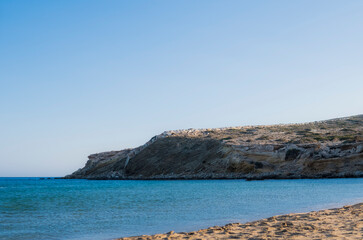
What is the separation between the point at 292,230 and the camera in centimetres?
1178

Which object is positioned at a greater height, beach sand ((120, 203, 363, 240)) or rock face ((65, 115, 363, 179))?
rock face ((65, 115, 363, 179))

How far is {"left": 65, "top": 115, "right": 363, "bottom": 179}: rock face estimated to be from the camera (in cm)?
5475

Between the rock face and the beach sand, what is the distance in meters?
40.1

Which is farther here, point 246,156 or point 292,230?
point 246,156

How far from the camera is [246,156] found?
212ft

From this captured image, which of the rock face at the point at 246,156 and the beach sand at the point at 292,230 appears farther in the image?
the rock face at the point at 246,156

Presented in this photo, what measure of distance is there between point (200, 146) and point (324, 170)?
28351 millimetres

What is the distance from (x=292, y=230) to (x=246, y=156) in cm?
5359

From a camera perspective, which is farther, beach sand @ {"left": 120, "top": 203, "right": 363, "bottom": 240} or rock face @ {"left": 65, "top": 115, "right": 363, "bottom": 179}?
rock face @ {"left": 65, "top": 115, "right": 363, "bottom": 179}

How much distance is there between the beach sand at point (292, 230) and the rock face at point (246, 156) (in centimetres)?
4010

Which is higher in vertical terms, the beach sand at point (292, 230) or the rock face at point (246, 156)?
the rock face at point (246, 156)

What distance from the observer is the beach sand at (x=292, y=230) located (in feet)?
35.8

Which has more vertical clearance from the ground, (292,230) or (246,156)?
(246,156)

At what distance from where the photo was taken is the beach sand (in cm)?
1090
